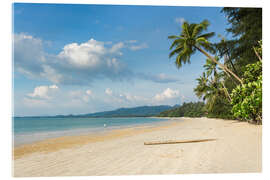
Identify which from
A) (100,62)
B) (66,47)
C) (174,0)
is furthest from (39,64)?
(174,0)

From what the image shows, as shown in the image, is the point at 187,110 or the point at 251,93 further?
the point at 187,110

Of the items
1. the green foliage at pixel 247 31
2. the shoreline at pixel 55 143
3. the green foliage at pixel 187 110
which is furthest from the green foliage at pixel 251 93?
the green foliage at pixel 187 110

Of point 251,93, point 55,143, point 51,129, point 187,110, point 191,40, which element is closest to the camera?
point 251,93

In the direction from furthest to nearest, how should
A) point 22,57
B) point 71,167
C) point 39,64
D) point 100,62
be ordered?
point 100,62 → point 39,64 → point 22,57 → point 71,167

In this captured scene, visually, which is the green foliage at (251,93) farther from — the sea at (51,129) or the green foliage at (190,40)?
the sea at (51,129)

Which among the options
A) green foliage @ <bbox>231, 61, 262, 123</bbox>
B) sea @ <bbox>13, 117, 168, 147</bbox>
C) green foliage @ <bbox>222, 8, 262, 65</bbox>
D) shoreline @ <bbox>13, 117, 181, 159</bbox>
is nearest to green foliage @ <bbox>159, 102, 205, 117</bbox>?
sea @ <bbox>13, 117, 168, 147</bbox>

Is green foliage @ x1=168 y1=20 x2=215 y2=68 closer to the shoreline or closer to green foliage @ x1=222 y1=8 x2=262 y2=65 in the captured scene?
green foliage @ x1=222 y1=8 x2=262 y2=65

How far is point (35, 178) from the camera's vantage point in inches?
93.2

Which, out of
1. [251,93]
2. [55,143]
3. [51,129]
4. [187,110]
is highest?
[251,93]

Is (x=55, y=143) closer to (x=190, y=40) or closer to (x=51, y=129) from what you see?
(x=190, y=40)

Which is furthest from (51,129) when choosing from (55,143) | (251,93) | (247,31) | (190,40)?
(247,31)
